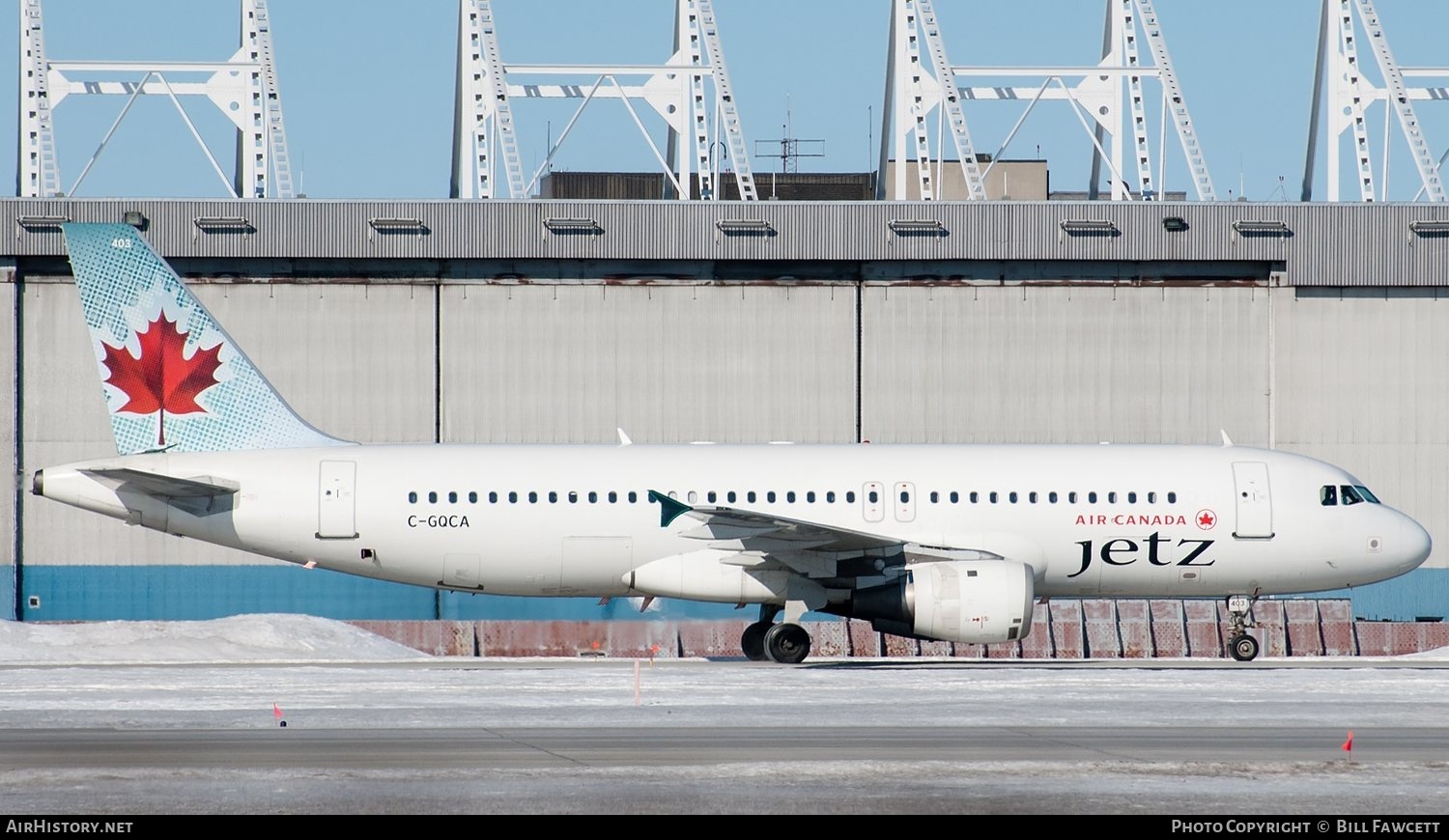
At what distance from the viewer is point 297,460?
30.4 meters

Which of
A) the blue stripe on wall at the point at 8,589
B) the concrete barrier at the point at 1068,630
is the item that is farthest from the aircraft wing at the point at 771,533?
the blue stripe on wall at the point at 8,589

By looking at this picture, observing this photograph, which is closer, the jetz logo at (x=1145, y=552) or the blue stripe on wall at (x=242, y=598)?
the jetz logo at (x=1145, y=552)

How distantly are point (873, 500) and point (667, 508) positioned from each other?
361cm

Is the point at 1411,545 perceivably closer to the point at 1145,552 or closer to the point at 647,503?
the point at 1145,552

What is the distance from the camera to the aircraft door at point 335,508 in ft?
99.0

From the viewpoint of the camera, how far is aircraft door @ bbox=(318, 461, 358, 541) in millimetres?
30188

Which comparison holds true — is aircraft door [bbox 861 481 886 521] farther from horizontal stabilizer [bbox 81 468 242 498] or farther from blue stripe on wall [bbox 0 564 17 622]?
blue stripe on wall [bbox 0 564 17 622]

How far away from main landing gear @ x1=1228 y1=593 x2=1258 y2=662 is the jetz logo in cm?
144

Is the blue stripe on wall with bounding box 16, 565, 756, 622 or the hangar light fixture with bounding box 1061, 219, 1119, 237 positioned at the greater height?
the hangar light fixture with bounding box 1061, 219, 1119, 237

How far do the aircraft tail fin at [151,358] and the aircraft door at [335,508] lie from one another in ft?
5.00

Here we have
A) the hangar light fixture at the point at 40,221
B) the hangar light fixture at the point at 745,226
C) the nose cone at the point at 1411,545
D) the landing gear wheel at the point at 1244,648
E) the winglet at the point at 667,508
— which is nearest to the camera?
the winglet at the point at 667,508

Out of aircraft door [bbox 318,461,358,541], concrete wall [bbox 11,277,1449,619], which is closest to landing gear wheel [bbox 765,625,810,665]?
aircraft door [bbox 318,461,358,541]

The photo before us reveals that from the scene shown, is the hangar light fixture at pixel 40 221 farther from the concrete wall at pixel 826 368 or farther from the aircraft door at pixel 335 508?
the aircraft door at pixel 335 508
